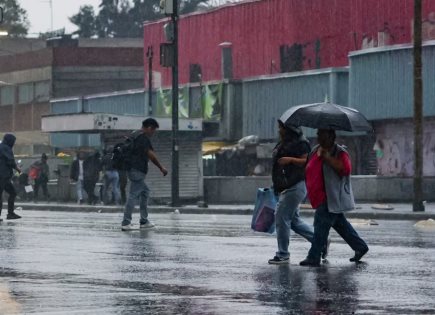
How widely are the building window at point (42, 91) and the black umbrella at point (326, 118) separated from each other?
68149mm

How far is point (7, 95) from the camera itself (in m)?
88.8

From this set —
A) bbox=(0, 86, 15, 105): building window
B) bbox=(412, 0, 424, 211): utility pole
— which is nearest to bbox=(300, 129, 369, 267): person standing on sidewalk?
bbox=(412, 0, 424, 211): utility pole

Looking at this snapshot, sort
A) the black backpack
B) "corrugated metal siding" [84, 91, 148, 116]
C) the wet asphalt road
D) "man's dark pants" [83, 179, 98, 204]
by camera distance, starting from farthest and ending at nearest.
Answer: "corrugated metal siding" [84, 91, 148, 116]
"man's dark pants" [83, 179, 98, 204]
the black backpack
the wet asphalt road

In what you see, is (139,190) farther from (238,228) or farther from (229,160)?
(229,160)

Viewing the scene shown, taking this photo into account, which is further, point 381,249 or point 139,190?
point 139,190

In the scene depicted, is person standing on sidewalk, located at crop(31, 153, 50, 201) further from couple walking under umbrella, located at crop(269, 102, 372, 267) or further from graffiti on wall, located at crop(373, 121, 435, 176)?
couple walking under umbrella, located at crop(269, 102, 372, 267)

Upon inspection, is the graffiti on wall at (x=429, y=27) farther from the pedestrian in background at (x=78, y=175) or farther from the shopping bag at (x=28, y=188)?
the shopping bag at (x=28, y=188)

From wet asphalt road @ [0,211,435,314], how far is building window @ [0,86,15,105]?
66240 millimetres

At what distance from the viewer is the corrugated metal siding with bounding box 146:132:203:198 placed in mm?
42906

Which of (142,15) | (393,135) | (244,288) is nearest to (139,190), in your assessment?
(244,288)

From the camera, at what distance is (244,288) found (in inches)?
517

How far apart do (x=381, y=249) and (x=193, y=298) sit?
649 centimetres

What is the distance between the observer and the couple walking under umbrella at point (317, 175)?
15.5 meters

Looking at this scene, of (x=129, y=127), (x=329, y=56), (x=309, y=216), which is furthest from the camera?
(x=329, y=56)
